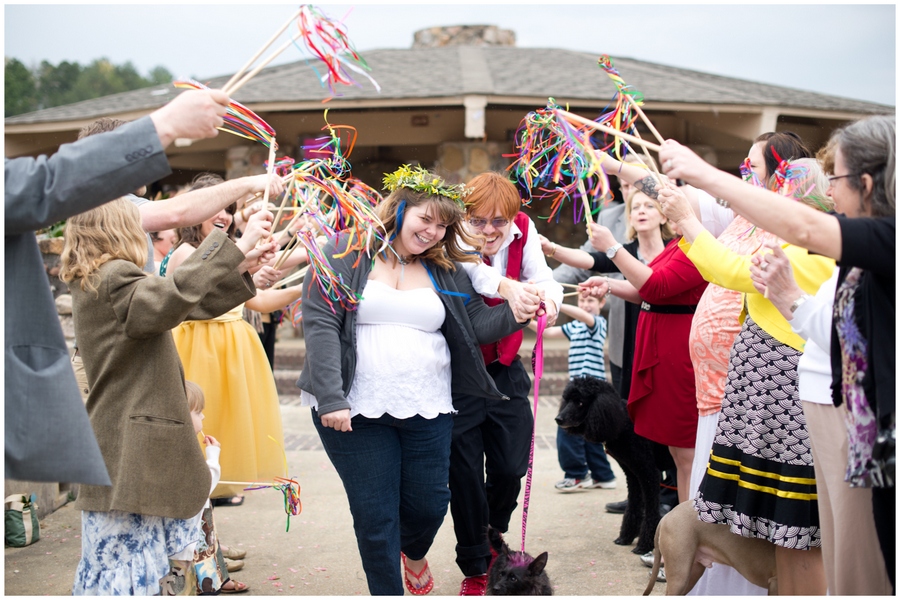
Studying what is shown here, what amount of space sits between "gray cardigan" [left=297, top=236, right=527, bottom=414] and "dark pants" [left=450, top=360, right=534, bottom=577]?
30 cm

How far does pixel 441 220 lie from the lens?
3252mm

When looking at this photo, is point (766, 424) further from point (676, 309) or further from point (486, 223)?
point (486, 223)

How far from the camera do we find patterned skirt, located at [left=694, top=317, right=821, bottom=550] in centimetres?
283

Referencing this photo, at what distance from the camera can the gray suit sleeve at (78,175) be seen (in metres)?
1.94

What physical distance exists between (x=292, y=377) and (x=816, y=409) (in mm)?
7332

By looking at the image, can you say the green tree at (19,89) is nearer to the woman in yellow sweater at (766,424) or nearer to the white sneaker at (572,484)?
the white sneaker at (572,484)

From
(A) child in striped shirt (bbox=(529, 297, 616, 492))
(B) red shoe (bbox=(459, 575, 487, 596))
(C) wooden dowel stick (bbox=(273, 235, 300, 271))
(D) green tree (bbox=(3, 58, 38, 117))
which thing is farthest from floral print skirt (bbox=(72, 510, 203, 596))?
(D) green tree (bbox=(3, 58, 38, 117))

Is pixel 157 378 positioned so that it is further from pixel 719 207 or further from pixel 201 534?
pixel 719 207

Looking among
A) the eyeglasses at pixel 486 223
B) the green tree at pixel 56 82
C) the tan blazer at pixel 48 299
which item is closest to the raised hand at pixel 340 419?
the tan blazer at pixel 48 299

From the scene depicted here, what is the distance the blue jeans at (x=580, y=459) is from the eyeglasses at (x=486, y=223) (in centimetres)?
223

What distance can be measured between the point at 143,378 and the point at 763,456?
2.19 m

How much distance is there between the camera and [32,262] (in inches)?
82.4

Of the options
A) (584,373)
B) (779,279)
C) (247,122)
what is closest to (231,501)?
(584,373)

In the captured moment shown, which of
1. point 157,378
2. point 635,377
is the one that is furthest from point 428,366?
point 635,377
